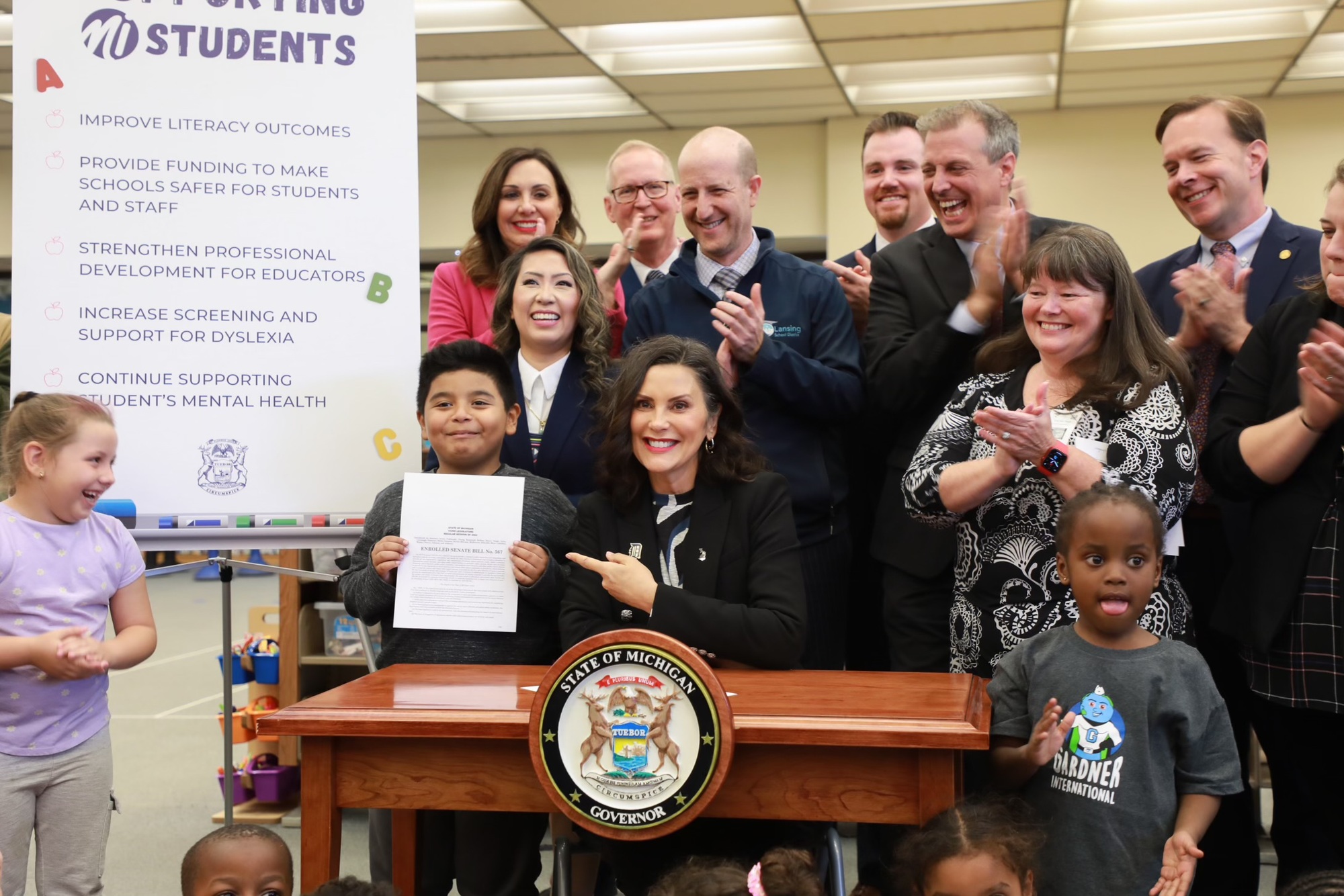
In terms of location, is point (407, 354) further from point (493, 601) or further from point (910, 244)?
point (910, 244)

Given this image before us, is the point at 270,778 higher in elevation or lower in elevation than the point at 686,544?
lower

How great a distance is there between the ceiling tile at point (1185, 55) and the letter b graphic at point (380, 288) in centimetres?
663

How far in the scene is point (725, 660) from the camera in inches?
100

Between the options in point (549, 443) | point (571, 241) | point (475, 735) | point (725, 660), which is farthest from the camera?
point (571, 241)

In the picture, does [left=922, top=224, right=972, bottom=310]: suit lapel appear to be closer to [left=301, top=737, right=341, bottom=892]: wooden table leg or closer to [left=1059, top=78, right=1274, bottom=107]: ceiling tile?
[left=301, top=737, right=341, bottom=892]: wooden table leg

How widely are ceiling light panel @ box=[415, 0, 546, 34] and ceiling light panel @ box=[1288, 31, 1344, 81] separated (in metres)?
5.30

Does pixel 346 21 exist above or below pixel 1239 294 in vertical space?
above

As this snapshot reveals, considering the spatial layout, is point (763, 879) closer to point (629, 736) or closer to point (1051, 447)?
point (629, 736)

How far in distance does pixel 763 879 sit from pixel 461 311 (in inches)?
82.5

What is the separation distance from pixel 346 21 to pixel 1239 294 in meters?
2.41

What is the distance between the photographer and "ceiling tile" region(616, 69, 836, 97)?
887 cm

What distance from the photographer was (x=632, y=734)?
1.96 m

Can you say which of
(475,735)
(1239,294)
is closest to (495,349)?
(475,735)

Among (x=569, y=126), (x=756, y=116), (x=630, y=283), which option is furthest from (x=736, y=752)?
(x=569, y=126)
